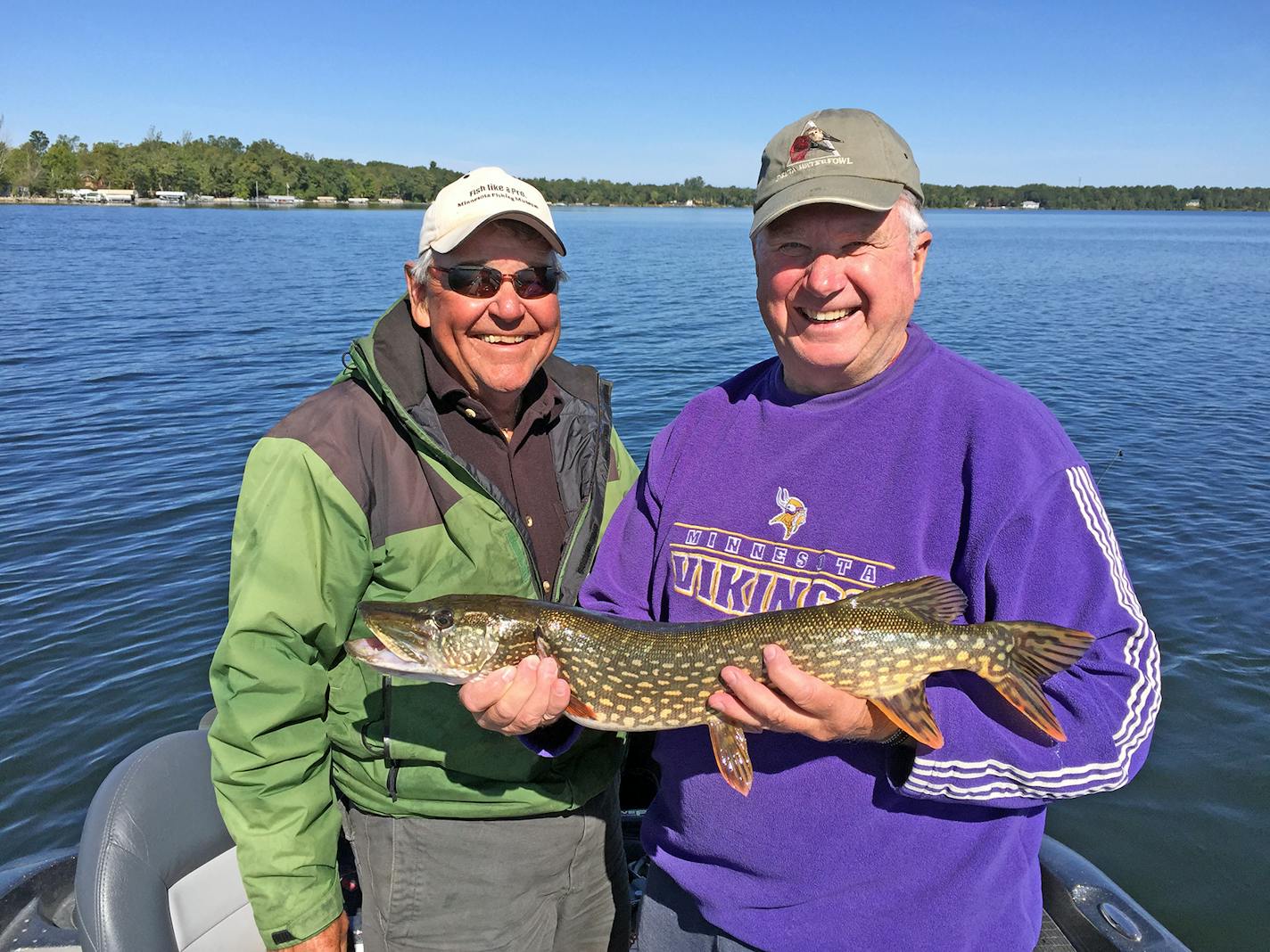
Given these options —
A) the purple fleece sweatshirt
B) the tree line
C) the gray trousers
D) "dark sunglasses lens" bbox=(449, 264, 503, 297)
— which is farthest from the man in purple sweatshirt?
the tree line

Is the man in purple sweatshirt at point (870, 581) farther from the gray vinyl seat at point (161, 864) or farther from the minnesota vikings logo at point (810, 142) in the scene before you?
the gray vinyl seat at point (161, 864)

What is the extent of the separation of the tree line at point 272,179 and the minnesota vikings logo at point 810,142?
440 ft

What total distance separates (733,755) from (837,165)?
1.66 metres

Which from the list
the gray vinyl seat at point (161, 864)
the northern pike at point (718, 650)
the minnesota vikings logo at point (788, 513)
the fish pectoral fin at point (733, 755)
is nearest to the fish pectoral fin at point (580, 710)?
the northern pike at point (718, 650)

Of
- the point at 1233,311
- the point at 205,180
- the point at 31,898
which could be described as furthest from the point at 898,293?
the point at 205,180

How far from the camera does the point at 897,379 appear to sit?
2.37 metres

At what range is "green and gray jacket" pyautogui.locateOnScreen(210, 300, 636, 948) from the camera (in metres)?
2.54

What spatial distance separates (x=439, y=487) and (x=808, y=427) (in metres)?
1.22

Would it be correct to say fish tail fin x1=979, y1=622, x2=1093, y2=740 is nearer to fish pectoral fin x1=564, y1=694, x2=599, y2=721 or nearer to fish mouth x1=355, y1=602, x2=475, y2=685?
fish pectoral fin x1=564, y1=694, x2=599, y2=721

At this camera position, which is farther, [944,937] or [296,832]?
[296,832]

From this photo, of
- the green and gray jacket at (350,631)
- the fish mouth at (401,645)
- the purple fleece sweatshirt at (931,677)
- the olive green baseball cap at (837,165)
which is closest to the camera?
the purple fleece sweatshirt at (931,677)

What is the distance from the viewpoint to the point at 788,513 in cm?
238

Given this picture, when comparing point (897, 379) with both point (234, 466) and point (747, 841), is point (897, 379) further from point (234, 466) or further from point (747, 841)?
point (234, 466)

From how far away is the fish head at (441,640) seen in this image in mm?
2658
